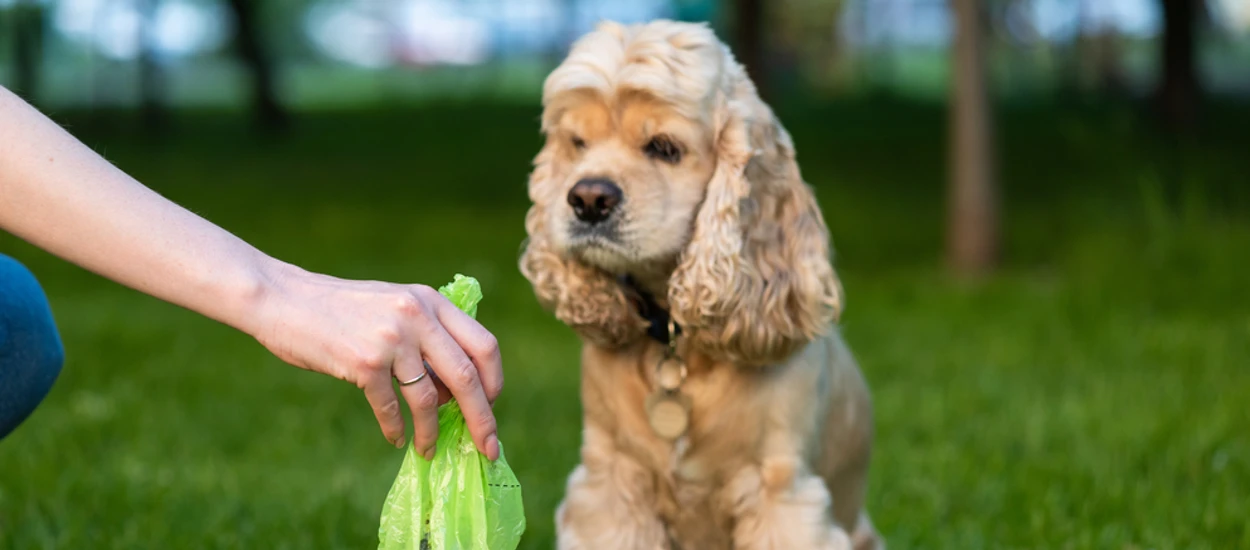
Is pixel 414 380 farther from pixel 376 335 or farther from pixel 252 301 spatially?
pixel 252 301

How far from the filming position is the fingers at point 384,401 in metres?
1.73

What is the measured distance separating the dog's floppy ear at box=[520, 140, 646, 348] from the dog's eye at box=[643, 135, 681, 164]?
0.25 meters

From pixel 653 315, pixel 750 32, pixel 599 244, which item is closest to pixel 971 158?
pixel 750 32

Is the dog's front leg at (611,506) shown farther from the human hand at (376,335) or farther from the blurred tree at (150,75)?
the blurred tree at (150,75)

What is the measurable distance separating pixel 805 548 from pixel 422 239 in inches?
308

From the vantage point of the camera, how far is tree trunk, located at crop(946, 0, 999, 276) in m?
8.30

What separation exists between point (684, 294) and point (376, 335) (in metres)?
1.25

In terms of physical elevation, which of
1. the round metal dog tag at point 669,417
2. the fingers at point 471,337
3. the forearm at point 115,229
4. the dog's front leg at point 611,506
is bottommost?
the dog's front leg at point 611,506

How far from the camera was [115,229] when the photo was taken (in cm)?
176

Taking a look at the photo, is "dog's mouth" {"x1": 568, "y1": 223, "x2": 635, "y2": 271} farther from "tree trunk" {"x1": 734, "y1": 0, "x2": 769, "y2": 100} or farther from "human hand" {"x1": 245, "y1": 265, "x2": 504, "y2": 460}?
"tree trunk" {"x1": 734, "y1": 0, "x2": 769, "y2": 100}

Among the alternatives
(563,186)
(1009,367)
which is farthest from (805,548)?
(1009,367)

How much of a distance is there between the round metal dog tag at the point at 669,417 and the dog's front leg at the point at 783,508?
170 millimetres

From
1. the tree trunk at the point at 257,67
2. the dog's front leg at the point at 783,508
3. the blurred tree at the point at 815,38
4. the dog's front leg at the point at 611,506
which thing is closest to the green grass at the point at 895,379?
the dog's front leg at the point at 611,506

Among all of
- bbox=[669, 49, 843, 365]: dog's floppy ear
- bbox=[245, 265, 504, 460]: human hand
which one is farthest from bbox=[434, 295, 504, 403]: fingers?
bbox=[669, 49, 843, 365]: dog's floppy ear
